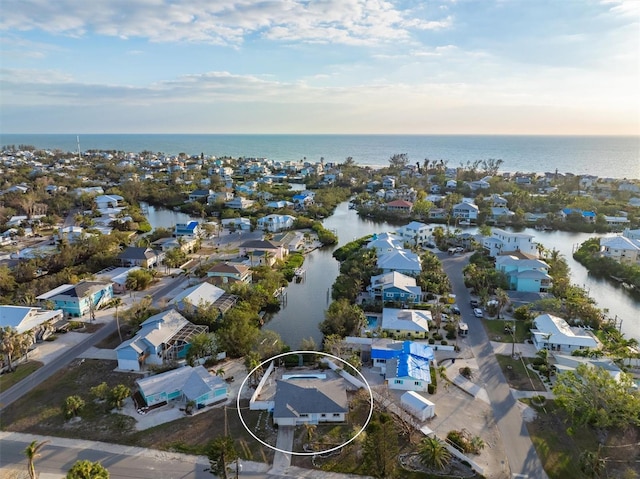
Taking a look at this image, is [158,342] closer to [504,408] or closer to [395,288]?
[395,288]

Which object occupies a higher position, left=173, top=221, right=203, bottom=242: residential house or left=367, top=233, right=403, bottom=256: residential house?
left=367, top=233, right=403, bottom=256: residential house

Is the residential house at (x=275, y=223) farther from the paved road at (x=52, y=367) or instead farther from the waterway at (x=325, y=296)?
the paved road at (x=52, y=367)

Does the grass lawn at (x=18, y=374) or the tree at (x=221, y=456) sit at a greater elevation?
the tree at (x=221, y=456)

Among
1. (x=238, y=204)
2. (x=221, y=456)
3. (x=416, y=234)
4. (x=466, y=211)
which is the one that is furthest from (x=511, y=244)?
(x=238, y=204)

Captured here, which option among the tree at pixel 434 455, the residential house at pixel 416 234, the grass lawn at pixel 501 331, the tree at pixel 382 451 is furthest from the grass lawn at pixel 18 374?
the residential house at pixel 416 234

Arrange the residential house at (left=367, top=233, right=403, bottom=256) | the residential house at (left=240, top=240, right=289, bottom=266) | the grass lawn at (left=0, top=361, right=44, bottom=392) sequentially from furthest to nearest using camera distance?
the residential house at (left=367, top=233, right=403, bottom=256) → the residential house at (left=240, top=240, right=289, bottom=266) → the grass lawn at (left=0, top=361, right=44, bottom=392)

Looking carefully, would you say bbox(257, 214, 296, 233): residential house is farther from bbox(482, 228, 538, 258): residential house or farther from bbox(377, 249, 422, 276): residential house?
bbox(482, 228, 538, 258): residential house

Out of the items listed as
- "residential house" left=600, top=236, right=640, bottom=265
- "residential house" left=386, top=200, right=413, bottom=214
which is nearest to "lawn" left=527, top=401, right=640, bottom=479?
"residential house" left=600, top=236, right=640, bottom=265
